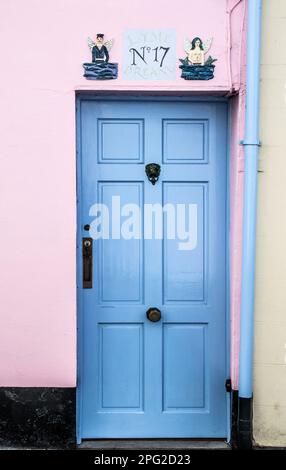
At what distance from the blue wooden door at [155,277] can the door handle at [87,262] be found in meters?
0.04

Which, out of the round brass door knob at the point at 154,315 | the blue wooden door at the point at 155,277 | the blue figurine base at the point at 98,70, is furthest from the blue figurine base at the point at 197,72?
the round brass door knob at the point at 154,315

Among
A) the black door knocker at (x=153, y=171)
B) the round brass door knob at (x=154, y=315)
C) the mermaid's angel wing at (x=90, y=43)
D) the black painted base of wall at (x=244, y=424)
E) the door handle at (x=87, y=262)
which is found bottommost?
the black painted base of wall at (x=244, y=424)

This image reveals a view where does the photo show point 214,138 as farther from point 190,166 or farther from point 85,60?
point 85,60

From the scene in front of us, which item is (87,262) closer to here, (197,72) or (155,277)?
(155,277)

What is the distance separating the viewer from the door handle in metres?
4.17

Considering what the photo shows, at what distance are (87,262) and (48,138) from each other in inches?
35.7

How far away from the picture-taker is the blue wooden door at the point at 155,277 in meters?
4.17

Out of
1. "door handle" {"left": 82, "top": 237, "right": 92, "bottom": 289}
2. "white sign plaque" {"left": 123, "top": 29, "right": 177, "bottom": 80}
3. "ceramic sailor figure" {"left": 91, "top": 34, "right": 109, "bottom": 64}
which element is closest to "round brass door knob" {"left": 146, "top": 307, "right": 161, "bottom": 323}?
"door handle" {"left": 82, "top": 237, "right": 92, "bottom": 289}

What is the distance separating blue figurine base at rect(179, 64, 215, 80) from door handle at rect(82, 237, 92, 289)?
1320 mm

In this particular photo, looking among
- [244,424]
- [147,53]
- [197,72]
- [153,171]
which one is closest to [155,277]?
[153,171]

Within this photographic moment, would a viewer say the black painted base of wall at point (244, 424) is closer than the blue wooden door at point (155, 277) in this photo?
Yes

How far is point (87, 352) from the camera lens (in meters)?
A: 4.18

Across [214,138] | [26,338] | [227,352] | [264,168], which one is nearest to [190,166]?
[214,138]

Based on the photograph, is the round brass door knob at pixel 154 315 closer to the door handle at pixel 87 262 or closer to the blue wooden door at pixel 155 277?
the blue wooden door at pixel 155 277
